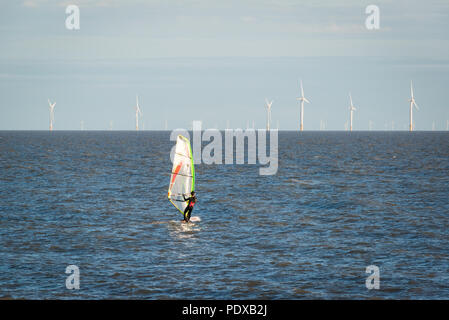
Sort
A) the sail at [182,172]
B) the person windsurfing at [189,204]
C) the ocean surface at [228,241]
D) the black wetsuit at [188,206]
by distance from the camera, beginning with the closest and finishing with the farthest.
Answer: the ocean surface at [228,241]
the sail at [182,172]
the person windsurfing at [189,204]
the black wetsuit at [188,206]

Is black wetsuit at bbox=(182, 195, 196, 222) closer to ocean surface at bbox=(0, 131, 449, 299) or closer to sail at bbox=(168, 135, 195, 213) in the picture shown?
sail at bbox=(168, 135, 195, 213)

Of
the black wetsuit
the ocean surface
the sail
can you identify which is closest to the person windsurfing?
the black wetsuit

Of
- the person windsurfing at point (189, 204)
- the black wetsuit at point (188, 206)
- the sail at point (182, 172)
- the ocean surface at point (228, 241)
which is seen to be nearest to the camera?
the ocean surface at point (228, 241)

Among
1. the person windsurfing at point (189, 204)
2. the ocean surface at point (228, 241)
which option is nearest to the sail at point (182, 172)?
the person windsurfing at point (189, 204)

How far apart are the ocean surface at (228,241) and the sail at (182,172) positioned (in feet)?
7.64

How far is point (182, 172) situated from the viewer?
131ft

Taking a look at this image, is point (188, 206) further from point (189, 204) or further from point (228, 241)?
point (228, 241)

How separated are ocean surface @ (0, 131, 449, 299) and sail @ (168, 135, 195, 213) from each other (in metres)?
2.33

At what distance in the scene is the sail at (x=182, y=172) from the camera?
38.8 m

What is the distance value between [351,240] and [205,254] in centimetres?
974

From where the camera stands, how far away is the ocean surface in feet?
84.1

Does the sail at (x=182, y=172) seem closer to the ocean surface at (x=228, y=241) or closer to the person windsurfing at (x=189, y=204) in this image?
the person windsurfing at (x=189, y=204)

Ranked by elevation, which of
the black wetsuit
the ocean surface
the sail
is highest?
the sail

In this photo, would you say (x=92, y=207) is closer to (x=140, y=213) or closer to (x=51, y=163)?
(x=140, y=213)
